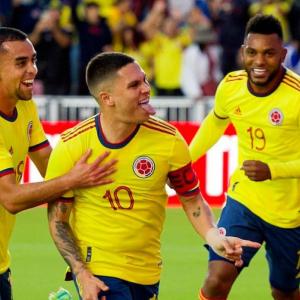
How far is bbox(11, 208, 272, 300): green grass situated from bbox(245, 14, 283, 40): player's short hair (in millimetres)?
3040

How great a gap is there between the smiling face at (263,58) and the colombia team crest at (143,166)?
1.98 m

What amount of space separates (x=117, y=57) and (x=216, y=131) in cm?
250

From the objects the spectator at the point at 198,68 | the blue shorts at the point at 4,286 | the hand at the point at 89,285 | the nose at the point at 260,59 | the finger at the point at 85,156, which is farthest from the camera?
the spectator at the point at 198,68

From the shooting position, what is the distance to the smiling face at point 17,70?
24.1 ft

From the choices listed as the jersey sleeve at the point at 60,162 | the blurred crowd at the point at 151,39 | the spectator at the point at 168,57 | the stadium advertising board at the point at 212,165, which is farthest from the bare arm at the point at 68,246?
the spectator at the point at 168,57

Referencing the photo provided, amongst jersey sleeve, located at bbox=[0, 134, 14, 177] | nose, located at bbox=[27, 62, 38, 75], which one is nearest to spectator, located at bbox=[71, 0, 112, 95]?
nose, located at bbox=[27, 62, 38, 75]

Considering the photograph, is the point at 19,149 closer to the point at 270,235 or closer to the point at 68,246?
the point at 68,246

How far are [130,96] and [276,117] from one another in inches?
85.8

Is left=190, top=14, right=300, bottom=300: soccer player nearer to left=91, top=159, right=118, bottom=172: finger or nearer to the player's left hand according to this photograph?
the player's left hand

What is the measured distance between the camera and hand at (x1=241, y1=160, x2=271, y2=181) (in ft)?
26.8

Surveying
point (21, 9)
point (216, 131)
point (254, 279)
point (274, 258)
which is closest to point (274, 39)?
point (216, 131)

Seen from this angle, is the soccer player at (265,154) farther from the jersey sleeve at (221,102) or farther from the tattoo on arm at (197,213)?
the tattoo on arm at (197,213)

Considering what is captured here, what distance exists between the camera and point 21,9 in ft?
66.6

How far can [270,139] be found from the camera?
29.0 ft
